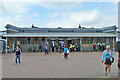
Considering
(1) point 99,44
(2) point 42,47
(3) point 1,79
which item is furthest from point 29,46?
(3) point 1,79

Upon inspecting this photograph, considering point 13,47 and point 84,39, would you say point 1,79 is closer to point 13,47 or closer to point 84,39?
point 13,47

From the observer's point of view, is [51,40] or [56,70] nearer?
[56,70]

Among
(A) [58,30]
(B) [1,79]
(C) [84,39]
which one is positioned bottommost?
(B) [1,79]

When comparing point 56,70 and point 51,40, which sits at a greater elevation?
point 51,40

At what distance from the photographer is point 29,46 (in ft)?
83.8

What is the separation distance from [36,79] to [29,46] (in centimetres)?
1999

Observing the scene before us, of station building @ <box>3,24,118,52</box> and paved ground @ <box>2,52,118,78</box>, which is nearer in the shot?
paved ground @ <box>2,52,118,78</box>

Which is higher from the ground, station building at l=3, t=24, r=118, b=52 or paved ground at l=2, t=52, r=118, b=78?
station building at l=3, t=24, r=118, b=52

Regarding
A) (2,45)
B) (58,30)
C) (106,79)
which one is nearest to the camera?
(106,79)

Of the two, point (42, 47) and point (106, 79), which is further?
point (42, 47)

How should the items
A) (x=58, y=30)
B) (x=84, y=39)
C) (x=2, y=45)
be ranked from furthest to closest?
1. (x=58, y=30)
2. (x=84, y=39)
3. (x=2, y=45)

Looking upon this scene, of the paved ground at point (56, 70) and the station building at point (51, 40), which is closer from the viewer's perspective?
the paved ground at point (56, 70)

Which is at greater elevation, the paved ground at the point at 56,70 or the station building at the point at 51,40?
the station building at the point at 51,40

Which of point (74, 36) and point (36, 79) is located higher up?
point (74, 36)
